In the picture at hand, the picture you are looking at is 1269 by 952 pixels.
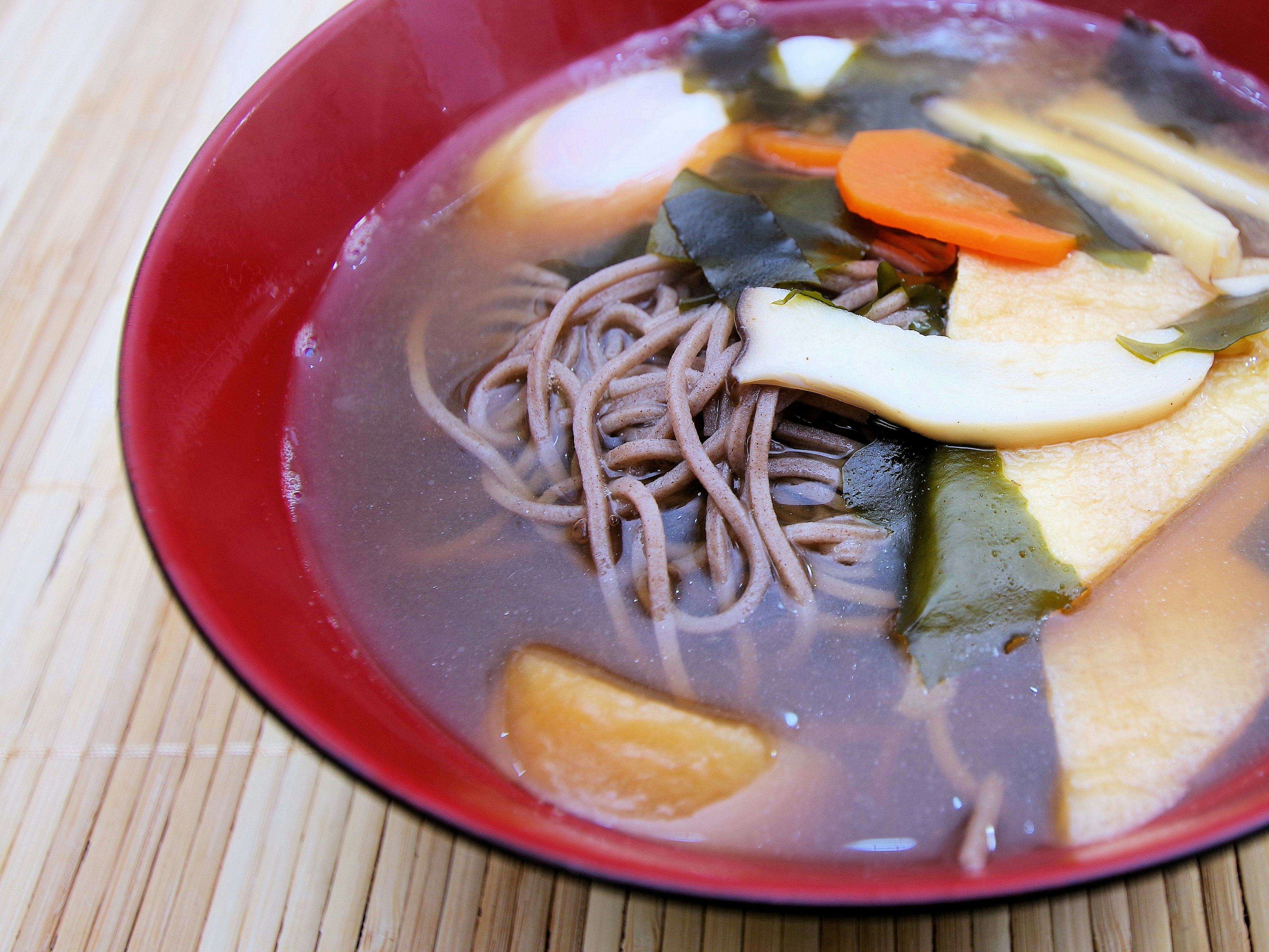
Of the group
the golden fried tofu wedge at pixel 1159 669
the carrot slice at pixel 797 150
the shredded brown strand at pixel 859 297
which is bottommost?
the golden fried tofu wedge at pixel 1159 669

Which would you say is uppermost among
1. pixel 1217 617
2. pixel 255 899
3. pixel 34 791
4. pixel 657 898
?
pixel 657 898

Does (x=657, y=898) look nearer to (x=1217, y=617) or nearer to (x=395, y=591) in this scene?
(x=395, y=591)

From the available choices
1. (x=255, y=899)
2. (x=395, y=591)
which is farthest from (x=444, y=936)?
(x=395, y=591)

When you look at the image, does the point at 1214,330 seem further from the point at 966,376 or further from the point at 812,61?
the point at 812,61

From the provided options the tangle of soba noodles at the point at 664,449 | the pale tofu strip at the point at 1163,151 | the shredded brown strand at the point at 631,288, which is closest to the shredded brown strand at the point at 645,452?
the tangle of soba noodles at the point at 664,449

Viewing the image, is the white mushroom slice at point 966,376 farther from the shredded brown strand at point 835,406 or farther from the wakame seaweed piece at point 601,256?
the wakame seaweed piece at point 601,256

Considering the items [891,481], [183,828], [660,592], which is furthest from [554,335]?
[183,828]
